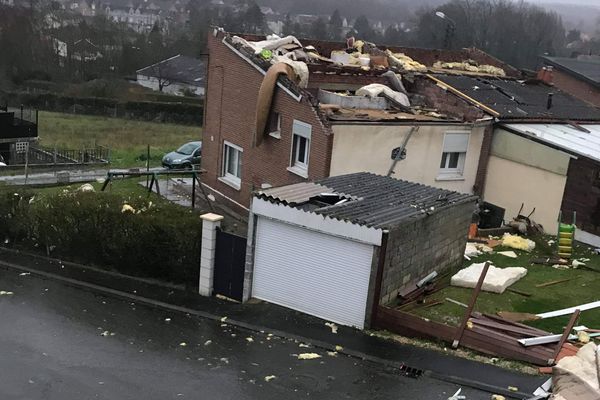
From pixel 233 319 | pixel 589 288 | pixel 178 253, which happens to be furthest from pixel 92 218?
pixel 589 288

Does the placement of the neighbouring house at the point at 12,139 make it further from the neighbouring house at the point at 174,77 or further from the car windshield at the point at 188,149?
the neighbouring house at the point at 174,77

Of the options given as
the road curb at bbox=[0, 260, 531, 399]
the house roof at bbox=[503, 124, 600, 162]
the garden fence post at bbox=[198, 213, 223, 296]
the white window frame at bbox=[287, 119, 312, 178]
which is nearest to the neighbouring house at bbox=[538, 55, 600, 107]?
the house roof at bbox=[503, 124, 600, 162]

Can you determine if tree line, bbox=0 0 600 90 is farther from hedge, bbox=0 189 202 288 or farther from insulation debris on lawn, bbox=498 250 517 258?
hedge, bbox=0 189 202 288

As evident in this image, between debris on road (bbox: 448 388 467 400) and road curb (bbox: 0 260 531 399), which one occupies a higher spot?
debris on road (bbox: 448 388 467 400)

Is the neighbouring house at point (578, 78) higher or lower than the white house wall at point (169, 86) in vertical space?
higher

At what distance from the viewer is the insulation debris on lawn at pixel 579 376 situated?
372 inches

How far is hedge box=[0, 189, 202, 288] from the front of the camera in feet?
49.2

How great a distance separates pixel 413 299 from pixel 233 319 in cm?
384

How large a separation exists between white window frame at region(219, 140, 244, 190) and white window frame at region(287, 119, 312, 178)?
316 centimetres

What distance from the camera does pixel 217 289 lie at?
14734 millimetres

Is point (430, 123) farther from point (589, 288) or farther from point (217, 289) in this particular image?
point (217, 289)

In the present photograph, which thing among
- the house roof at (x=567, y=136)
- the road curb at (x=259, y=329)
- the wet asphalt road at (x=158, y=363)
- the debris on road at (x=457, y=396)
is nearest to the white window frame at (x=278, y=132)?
the house roof at (x=567, y=136)

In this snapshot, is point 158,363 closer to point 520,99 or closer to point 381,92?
point 381,92

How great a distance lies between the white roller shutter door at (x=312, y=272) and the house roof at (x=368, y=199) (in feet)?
1.68
